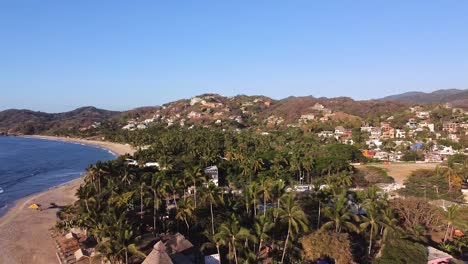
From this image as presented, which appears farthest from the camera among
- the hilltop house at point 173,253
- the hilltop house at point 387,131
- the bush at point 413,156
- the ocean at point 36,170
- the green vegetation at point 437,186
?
the hilltop house at point 387,131

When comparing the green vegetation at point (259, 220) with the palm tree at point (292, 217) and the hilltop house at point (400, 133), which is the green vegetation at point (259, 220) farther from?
A: the hilltop house at point (400, 133)

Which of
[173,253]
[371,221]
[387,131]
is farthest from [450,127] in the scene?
[173,253]

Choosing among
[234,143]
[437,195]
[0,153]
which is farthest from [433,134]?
[0,153]

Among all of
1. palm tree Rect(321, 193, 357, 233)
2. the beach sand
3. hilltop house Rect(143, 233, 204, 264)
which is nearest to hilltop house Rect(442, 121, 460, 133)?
palm tree Rect(321, 193, 357, 233)

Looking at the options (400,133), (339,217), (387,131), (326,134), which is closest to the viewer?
(339,217)

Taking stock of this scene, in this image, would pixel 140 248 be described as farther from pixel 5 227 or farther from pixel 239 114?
pixel 239 114

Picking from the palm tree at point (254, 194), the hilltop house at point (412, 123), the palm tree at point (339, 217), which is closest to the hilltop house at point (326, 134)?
the hilltop house at point (412, 123)

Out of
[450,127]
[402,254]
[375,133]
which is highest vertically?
[450,127]

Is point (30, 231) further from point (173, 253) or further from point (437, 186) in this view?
point (437, 186)
